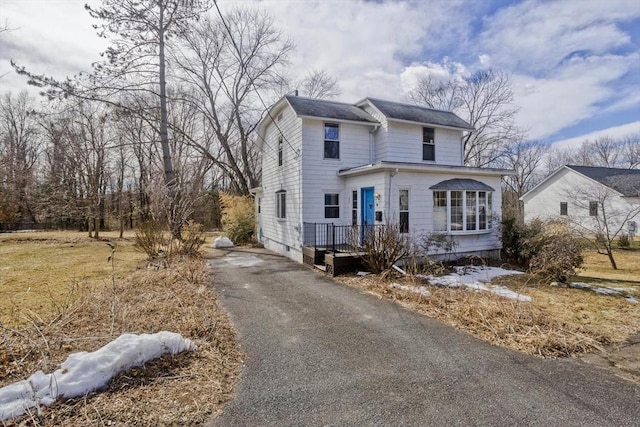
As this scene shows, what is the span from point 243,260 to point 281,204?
118 inches

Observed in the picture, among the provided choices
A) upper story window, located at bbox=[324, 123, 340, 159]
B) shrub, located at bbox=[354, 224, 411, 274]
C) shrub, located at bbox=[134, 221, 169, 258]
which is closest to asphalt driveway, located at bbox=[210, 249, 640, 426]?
shrub, located at bbox=[354, 224, 411, 274]

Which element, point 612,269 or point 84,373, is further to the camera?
point 612,269

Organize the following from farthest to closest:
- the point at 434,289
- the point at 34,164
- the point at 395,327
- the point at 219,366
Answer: the point at 34,164, the point at 434,289, the point at 395,327, the point at 219,366

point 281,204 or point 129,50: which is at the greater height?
point 129,50

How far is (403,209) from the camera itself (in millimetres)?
10453

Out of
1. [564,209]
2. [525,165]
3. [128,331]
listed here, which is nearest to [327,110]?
[128,331]

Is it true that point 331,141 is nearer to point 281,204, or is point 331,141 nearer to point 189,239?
point 281,204

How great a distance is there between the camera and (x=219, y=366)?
3811 millimetres

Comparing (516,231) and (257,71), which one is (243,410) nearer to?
(516,231)

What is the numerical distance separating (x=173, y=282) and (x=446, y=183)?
29.3 ft

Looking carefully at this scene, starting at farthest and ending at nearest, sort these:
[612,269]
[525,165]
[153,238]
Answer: [525,165] < [612,269] < [153,238]

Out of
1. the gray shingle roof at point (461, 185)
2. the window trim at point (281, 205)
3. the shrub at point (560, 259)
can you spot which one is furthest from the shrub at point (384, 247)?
the window trim at point (281, 205)

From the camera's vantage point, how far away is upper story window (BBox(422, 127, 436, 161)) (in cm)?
1314

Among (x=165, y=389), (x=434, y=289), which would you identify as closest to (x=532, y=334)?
(x=434, y=289)
